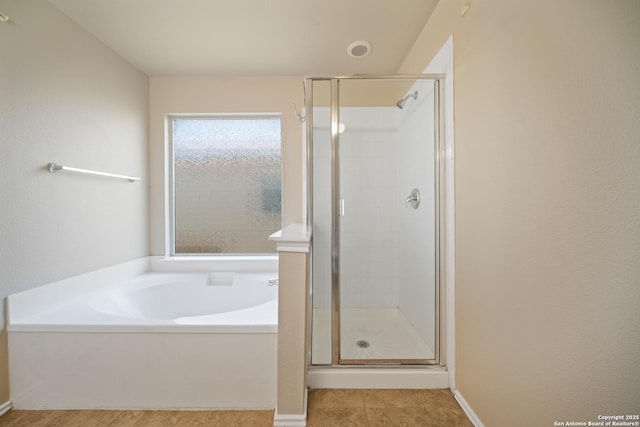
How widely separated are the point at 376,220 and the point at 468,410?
112 centimetres

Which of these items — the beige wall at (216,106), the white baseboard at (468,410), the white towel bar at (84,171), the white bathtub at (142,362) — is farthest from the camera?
the beige wall at (216,106)

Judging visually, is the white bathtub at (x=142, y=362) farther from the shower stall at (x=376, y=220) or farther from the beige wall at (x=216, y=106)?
the beige wall at (x=216, y=106)

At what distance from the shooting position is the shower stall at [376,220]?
1.62m

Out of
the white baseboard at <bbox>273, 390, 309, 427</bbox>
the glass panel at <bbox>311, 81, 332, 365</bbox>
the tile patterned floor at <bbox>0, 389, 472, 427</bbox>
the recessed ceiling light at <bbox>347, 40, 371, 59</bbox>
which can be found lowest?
the tile patterned floor at <bbox>0, 389, 472, 427</bbox>

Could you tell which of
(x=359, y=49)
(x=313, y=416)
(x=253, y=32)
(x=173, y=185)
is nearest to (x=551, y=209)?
(x=313, y=416)

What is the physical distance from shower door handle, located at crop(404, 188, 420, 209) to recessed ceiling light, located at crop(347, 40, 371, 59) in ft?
3.68

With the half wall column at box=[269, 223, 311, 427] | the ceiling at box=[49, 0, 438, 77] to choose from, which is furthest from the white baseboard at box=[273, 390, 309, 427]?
the ceiling at box=[49, 0, 438, 77]

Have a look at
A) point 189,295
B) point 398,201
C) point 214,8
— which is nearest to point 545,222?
point 398,201

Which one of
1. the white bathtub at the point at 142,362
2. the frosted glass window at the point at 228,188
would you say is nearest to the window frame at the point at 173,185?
the frosted glass window at the point at 228,188

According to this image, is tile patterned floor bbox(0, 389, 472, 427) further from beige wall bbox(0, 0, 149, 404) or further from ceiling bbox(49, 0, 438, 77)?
ceiling bbox(49, 0, 438, 77)

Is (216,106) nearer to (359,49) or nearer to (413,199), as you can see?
(359,49)

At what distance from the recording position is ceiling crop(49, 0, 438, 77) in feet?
5.36

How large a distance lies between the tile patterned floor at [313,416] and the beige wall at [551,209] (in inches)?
7.1

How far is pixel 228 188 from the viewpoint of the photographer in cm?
260
